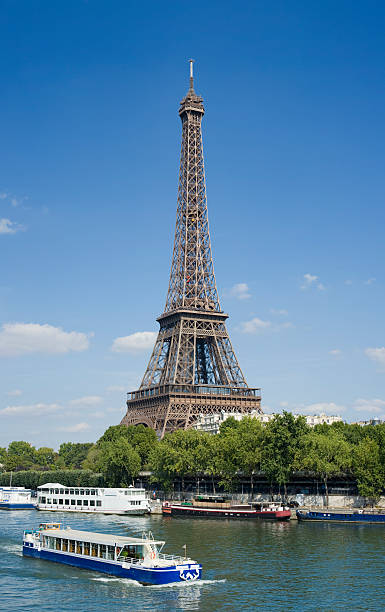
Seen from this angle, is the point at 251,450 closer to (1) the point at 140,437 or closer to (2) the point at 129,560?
(1) the point at 140,437

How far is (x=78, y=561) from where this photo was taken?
2142 inches

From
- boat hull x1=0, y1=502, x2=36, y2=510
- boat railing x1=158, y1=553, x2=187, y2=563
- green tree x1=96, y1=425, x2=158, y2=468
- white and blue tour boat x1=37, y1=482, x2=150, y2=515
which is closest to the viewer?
boat railing x1=158, y1=553, x2=187, y2=563

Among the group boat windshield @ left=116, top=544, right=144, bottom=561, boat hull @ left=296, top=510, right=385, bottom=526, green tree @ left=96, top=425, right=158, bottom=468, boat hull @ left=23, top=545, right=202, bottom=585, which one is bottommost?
boat hull @ left=23, top=545, right=202, bottom=585

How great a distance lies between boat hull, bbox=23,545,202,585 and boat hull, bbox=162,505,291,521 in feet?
117

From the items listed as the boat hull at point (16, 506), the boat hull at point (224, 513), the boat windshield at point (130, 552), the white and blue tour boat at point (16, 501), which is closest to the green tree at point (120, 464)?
the white and blue tour boat at point (16, 501)

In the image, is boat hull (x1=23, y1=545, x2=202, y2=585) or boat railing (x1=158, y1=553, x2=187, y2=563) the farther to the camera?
boat railing (x1=158, y1=553, x2=187, y2=563)

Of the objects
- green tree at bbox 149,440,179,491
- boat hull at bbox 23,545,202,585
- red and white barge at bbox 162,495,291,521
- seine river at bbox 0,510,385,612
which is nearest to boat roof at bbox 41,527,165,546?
boat hull at bbox 23,545,202,585

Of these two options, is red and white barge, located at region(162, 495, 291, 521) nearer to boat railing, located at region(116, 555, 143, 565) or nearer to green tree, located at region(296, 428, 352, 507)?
green tree, located at region(296, 428, 352, 507)

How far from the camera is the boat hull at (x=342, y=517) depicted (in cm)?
8000

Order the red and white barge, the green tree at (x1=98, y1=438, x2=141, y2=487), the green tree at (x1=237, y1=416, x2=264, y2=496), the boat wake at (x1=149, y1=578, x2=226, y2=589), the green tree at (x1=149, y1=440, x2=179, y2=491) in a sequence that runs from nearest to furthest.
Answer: the boat wake at (x1=149, y1=578, x2=226, y2=589) < the red and white barge < the green tree at (x1=237, y1=416, x2=264, y2=496) < the green tree at (x1=149, y1=440, x2=179, y2=491) < the green tree at (x1=98, y1=438, x2=141, y2=487)

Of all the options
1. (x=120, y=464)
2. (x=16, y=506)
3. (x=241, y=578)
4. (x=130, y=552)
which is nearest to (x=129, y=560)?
(x=130, y=552)

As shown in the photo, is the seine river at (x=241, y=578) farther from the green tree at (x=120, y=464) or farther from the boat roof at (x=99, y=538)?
the green tree at (x=120, y=464)

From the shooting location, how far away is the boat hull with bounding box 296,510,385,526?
80.0 m

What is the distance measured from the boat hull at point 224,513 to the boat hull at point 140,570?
35637 millimetres
